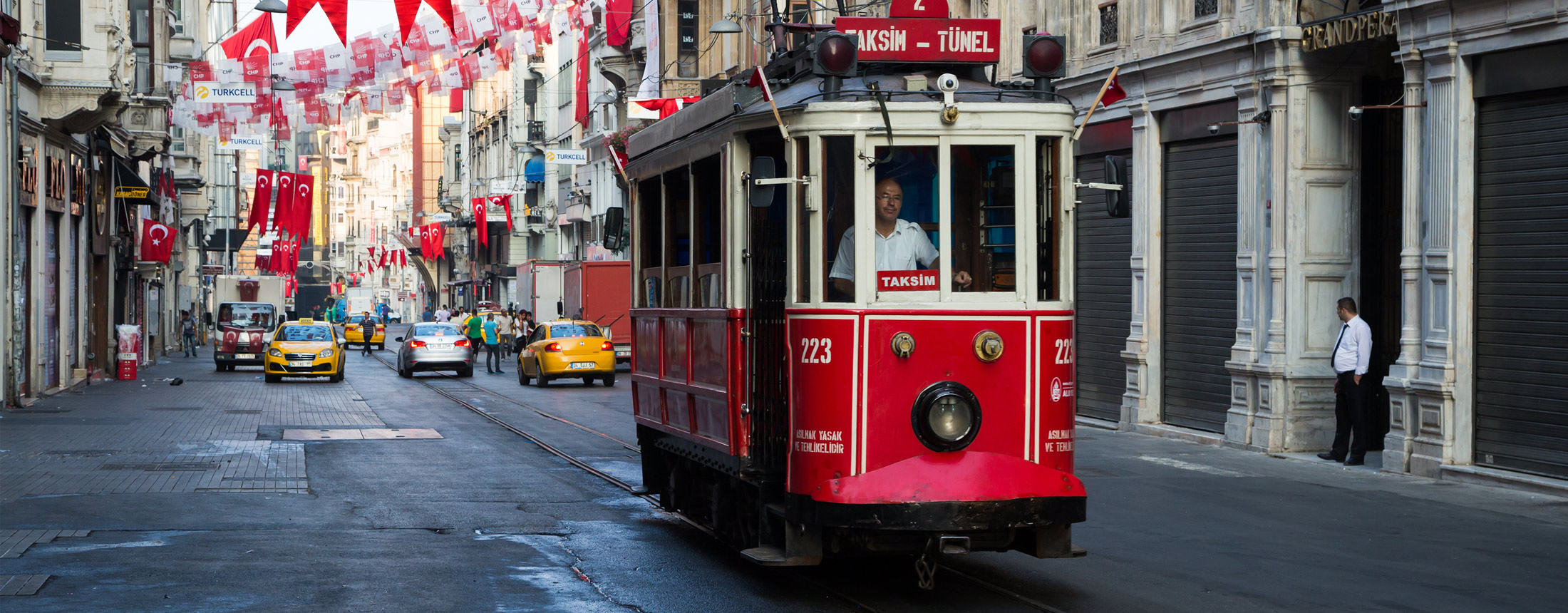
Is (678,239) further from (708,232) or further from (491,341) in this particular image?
(491,341)

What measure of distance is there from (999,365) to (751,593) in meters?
1.92

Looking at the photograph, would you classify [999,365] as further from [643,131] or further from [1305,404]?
[1305,404]

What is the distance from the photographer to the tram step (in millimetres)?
8641

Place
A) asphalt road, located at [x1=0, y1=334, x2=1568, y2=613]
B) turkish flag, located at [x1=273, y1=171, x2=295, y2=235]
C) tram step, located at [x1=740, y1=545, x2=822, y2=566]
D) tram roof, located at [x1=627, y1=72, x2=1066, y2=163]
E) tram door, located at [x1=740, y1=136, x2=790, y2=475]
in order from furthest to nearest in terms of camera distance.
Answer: turkish flag, located at [x1=273, y1=171, x2=295, y2=235], asphalt road, located at [x1=0, y1=334, x2=1568, y2=613], tram door, located at [x1=740, y1=136, x2=790, y2=475], tram step, located at [x1=740, y1=545, x2=822, y2=566], tram roof, located at [x1=627, y1=72, x2=1066, y2=163]

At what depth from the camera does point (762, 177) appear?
847 cm

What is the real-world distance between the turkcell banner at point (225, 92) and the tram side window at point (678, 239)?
2163 centimetres

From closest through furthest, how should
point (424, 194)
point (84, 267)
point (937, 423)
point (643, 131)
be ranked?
1. point (937, 423)
2. point (643, 131)
3. point (84, 267)
4. point (424, 194)

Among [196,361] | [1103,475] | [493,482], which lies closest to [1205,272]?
[1103,475]

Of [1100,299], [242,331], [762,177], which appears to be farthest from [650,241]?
[242,331]

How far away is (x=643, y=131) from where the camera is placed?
37.5 feet

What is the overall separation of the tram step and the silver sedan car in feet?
95.6

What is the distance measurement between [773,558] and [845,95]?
2.48 meters

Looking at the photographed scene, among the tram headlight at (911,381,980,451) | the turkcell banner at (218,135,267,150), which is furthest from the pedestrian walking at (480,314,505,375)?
the tram headlight at (911,381,980,451)

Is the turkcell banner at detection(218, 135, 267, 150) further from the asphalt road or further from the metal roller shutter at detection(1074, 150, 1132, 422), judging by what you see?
the metal roller shutter at detection(1074, 150, 1132, 422)
